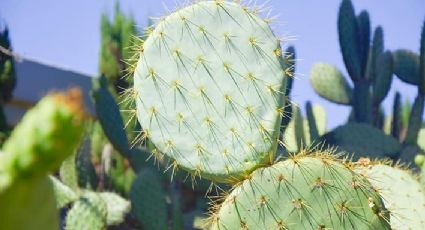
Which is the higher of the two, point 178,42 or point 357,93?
point 178,42

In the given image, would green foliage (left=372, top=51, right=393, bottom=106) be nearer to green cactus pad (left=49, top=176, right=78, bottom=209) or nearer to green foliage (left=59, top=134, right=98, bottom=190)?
green foliage (left=59, top=134, right=98, bottom=190)

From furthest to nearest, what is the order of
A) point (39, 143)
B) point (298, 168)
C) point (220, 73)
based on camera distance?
point (220, 73)
point (298, 168)
point (39, 143)

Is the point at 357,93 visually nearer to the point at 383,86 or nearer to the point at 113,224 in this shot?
the point at 383,86

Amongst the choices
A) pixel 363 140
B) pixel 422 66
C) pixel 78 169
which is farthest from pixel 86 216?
pixel 422 66

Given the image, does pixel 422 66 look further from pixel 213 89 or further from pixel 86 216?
pixel 213 89

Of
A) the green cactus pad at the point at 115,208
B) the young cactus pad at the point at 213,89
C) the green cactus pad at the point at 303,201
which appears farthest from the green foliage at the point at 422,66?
the green cactus pad at the point at 303,201

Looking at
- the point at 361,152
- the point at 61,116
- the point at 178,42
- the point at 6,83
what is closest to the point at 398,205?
the point at 178,42
